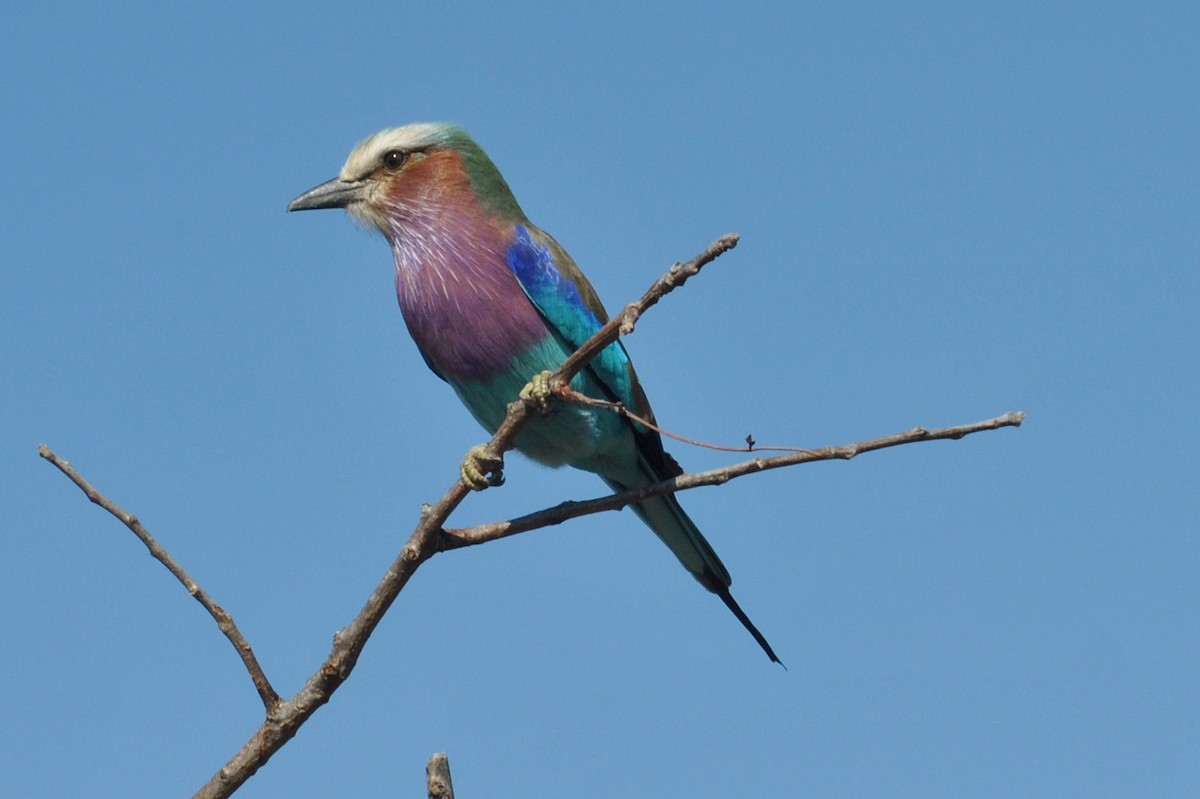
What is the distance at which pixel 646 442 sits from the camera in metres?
5.36

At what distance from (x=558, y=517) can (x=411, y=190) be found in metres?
2.07

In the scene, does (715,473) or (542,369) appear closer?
(715,473)

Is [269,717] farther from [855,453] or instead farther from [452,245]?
[452,245]

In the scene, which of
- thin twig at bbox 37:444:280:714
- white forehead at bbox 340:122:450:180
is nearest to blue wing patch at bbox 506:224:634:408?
white forehead at bbox 340:122:450:180

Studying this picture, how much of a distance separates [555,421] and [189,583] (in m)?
1.71

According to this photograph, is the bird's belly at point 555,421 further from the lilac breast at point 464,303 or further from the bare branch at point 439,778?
the bare branch at point 439,778

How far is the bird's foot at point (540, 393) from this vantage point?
4.14 metres

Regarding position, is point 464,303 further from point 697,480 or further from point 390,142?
point 697,480

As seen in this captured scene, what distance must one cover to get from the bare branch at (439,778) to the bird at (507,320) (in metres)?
1.97

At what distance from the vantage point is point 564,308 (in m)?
5.27

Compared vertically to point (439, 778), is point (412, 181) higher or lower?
higher

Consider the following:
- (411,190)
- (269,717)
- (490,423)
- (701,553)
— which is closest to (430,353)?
(490,423)

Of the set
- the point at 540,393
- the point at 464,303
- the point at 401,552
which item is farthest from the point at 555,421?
the point at 401,552

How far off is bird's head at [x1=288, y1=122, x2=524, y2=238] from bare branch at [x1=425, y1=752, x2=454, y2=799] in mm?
2937
